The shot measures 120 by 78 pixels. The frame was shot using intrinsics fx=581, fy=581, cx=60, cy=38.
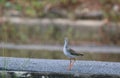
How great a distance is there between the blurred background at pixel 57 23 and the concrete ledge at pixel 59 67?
156 inches

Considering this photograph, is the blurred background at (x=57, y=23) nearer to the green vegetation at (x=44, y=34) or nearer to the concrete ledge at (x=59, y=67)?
the green vegetation at (x=44, y=34)

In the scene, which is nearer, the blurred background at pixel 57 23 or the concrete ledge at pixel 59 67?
the concrete ledge at pixel 59 67

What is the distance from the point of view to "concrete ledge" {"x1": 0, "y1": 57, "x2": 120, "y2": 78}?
6.42 meters

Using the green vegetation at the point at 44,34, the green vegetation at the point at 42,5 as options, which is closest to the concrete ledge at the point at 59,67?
the green vegetation at the point at 44,34

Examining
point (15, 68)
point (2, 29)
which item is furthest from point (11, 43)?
point (15, 68)

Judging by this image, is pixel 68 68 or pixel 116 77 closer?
pixel 116 77

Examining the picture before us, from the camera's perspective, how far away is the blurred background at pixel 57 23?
461 inches

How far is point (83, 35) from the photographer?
12.1m

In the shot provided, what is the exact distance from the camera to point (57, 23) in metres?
12.2

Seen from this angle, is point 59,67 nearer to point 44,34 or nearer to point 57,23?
point 44,34

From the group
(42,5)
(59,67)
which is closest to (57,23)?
(42,5)

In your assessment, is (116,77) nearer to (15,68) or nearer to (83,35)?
(15,68)

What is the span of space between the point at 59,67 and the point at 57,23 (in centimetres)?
542

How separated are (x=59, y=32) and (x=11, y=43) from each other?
1.04 metres
